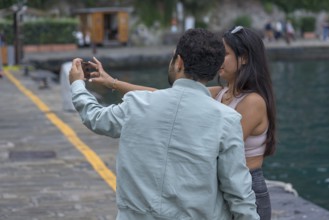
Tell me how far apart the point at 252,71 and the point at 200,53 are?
811 millimetres

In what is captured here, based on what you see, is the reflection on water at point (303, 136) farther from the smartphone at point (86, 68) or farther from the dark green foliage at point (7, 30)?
the dark green foliage at point (7, 30)

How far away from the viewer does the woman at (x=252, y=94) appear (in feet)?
12.4

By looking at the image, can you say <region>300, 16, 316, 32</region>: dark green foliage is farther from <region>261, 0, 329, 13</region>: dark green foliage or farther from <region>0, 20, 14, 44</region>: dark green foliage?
<region>0, 20, 14, 44</region>: dark green foliage

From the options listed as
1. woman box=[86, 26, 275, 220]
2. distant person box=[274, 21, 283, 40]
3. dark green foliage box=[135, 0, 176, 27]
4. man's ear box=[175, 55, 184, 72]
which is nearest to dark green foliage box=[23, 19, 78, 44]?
dark green foliage box=[135, 0, 176, 27]

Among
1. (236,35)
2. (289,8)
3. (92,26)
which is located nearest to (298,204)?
(236,35)

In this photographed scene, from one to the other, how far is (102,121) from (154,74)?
32.9m

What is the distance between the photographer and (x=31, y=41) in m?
43.1

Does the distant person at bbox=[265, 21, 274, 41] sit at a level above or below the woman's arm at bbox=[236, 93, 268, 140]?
below

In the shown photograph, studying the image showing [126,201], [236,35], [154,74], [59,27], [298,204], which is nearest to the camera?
[126,201]

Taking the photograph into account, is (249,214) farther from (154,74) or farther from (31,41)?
(31,41)

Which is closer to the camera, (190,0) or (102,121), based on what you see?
(102,121)

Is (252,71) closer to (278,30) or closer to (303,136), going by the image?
(303,136)

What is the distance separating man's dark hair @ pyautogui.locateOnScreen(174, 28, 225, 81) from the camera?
3098 mm

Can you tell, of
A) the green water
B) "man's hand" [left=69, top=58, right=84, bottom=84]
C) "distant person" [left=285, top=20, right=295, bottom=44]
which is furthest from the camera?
"distant person" [left=285, top=20, right=295, bottom=44]
